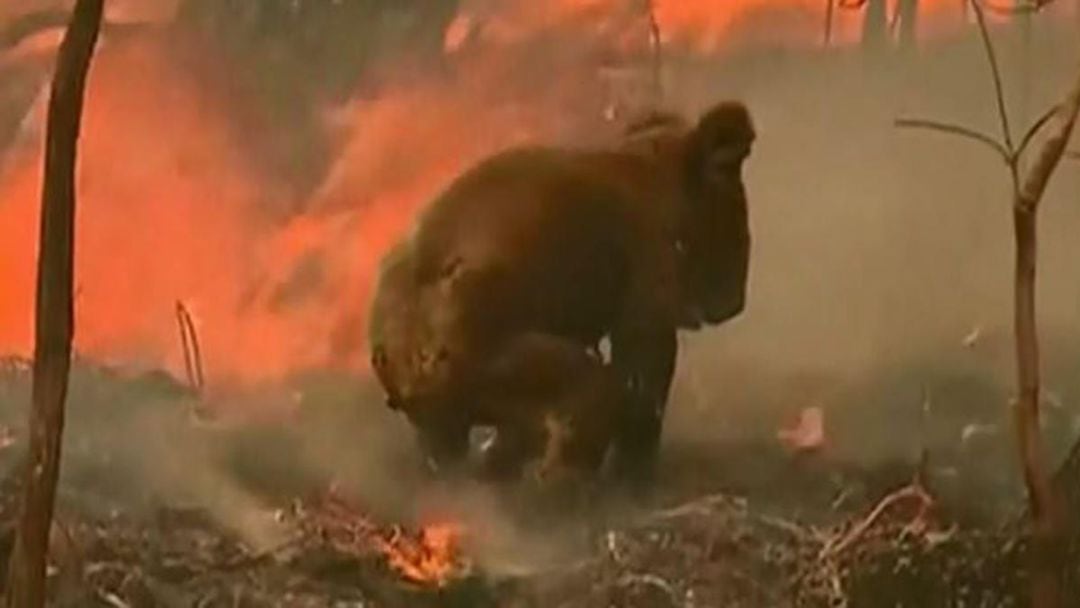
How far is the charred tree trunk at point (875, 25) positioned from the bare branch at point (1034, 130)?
0.13m

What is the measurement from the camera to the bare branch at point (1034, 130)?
1.79 m

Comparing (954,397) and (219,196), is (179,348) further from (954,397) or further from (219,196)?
(954,397)

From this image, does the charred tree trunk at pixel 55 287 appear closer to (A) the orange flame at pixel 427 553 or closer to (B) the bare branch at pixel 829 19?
(A) the orange flame at pixel 427 553

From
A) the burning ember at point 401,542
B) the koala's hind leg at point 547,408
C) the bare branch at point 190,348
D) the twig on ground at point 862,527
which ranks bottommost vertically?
the twig on ground at point 862,527

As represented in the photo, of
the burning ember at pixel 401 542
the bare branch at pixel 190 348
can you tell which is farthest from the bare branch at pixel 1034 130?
the bare branch at pixel 190 348

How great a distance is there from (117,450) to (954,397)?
0.62 metres

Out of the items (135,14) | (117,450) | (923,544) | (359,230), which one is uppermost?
(135,14)

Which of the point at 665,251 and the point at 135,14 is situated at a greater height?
the point at 135,14

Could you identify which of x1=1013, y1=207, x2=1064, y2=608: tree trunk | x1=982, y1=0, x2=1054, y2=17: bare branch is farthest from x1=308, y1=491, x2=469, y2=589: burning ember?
x1=982, y1=0, x2=1054, y2=17: bare branch

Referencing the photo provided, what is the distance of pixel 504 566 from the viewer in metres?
1.76

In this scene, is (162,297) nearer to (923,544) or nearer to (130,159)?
(130,159)

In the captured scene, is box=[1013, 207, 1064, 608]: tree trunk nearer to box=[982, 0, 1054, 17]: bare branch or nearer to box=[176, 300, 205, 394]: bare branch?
box=[982, 0, 1054, 17]: bare branch

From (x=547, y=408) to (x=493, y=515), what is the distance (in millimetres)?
89

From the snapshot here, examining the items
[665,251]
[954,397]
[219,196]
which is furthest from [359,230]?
[954,397]
